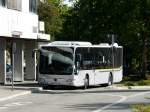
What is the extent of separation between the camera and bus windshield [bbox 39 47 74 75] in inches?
1409

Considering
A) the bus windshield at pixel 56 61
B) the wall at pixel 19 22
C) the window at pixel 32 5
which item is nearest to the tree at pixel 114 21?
the window at pixel 32 5

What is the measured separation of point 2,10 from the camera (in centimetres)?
4028

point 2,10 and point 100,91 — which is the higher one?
point 2,10

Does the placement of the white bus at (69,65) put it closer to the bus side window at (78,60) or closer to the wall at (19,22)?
the bus side window at (78,60)

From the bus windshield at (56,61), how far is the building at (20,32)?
4.39 m

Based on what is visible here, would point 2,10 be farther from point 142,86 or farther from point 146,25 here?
point 146,25

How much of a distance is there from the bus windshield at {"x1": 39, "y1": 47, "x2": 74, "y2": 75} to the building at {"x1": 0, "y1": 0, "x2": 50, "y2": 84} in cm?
439

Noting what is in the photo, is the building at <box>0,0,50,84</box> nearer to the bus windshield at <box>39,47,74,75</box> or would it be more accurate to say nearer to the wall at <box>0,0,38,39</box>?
the wall at <box>0,0,38,39</box>

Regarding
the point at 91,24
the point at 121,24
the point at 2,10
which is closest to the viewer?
the point at 2,10

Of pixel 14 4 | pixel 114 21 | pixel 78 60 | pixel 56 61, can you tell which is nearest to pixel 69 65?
pixel 78 60

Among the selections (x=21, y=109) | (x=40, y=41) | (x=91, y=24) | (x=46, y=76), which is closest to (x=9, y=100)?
(x=21, y=109)

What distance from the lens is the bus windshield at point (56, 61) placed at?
35781 millimetres

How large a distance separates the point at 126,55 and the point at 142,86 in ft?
75.0

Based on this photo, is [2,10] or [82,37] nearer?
[2,10]
